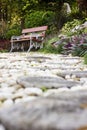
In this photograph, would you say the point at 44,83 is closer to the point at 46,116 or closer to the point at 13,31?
the point at 46,116

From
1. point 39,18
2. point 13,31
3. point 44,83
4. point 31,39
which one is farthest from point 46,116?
point 39,18

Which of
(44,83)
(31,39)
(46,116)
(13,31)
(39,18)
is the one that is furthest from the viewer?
(39,18)

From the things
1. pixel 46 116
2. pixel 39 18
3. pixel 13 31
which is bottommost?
pixel 13 31

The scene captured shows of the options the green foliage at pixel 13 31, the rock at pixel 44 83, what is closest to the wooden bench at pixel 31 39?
the green foliage at pixel 13 31

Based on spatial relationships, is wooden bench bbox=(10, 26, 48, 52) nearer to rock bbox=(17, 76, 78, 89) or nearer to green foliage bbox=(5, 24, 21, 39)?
green foliage bbox=(5, 24, 21, 39)

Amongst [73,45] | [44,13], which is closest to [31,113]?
[73,45]

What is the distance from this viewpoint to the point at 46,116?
176 centimetres

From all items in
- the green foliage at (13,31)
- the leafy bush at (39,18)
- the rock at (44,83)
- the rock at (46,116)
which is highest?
the rock at (46,116)

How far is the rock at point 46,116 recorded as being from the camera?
1.67 metres

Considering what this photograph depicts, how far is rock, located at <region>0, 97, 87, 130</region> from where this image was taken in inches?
65.6

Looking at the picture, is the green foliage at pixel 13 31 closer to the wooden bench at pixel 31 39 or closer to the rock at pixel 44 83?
the wooden bench at pixel 31 39

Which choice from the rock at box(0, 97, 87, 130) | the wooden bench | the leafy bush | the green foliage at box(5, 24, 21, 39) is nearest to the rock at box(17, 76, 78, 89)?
the rock at box(0, 97, 87, 130)

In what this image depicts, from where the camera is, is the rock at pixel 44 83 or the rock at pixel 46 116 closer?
the rock at pixel 46 116

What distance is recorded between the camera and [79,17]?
61.5ft
